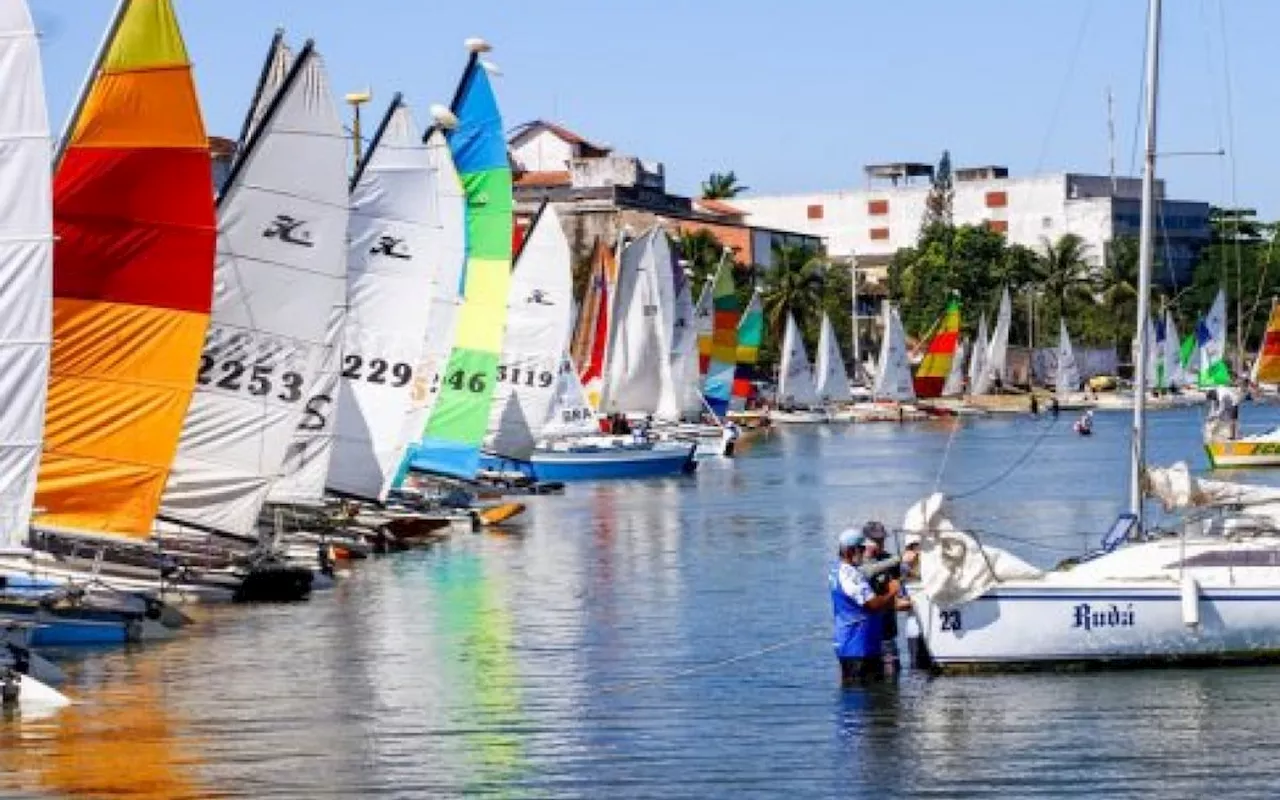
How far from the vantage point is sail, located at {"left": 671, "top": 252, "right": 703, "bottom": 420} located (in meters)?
95.9

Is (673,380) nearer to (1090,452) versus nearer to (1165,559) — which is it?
(1090,452)

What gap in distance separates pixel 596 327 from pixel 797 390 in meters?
52.2

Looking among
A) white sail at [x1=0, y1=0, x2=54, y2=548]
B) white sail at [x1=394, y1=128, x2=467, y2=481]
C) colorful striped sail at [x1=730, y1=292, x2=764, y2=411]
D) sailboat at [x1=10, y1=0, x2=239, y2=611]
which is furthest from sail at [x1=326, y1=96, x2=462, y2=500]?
colorful striped sail at [x1=730, y1=292, x2=764, y2=411]

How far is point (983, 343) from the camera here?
161m

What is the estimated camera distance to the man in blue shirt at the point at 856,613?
29.5 m

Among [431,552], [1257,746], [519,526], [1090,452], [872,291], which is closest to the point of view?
[1257,746]

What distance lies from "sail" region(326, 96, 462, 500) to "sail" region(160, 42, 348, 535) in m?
7.18

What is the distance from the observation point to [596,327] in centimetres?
9019

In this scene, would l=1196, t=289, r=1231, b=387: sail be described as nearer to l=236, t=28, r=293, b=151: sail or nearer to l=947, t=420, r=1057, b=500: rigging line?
l=947, t=420, r=1057, b=500: rigging line

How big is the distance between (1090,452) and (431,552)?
55.6 metres

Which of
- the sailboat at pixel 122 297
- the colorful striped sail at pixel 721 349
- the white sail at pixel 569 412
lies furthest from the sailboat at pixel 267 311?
the colorful striped sail at pixel 721 349

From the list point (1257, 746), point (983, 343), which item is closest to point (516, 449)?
point (1257, 746)

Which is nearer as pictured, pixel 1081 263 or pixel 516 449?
pixel 516 449

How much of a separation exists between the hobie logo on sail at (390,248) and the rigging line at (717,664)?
14743 mm
